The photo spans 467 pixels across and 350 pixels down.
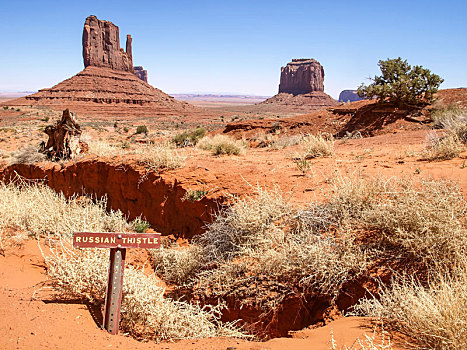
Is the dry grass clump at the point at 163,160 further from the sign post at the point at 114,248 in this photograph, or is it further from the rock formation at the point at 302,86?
the rock formation at the point at 302,86

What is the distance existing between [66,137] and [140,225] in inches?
200

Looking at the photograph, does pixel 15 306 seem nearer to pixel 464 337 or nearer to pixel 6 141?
pixel 464 337

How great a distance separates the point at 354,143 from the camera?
11523mm

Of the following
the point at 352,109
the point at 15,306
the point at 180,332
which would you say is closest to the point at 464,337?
the point at 180,332

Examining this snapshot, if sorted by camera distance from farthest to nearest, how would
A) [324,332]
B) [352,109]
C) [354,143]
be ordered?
[352,109] → [354,143] → [324,332]

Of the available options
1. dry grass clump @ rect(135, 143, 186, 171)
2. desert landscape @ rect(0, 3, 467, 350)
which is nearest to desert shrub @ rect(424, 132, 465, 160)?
desert landscape @ rect(0, 3, 467, 350)

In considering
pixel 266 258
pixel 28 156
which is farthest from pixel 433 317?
pixel 28 156

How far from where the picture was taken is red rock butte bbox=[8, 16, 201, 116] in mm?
63331

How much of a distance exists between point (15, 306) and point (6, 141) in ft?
75.1

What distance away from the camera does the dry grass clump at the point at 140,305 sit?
368 centimetres

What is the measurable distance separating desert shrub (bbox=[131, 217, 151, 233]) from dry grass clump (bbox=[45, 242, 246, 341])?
2.93 meters

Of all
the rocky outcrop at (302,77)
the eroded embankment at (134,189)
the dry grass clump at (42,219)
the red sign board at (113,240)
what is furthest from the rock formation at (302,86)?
the red sign board at (113,240)

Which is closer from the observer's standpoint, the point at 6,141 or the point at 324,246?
the point at 324,246

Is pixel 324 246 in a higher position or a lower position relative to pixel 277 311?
higher
